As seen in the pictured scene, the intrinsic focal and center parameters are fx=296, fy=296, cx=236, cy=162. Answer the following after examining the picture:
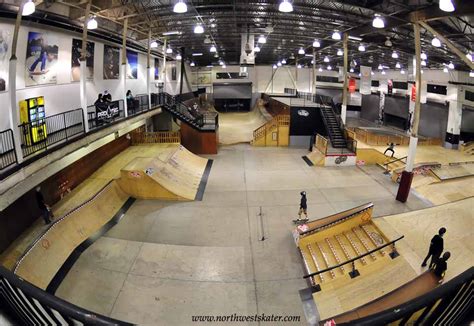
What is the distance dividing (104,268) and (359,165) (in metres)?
16.3

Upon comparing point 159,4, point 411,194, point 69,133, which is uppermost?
point 159,4

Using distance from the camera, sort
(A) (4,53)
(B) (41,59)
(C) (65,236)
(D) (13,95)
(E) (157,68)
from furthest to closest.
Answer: (E) (157,68), (B) (41,59), (C) (65,236), (A) (4,53), (D) (13,95)

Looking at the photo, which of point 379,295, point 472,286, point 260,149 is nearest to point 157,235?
point 379,295

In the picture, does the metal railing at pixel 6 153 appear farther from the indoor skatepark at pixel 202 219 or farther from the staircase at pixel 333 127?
the staircase at pixel 333 127

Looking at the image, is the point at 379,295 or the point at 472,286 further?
the point at 379,295

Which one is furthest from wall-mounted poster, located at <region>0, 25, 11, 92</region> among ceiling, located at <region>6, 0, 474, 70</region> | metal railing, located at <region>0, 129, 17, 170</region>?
ceiling, located at <region>6, 0, 474, 70</region>

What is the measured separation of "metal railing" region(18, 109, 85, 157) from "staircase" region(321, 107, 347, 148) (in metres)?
15.9

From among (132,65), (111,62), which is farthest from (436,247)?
(132,65)

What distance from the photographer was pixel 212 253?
9.75 meters

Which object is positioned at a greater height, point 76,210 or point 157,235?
point 76,210

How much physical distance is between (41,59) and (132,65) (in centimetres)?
1036

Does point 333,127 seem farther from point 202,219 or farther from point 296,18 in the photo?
point 202,219

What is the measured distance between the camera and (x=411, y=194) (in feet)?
47.2

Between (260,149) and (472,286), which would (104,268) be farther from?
(260,149)
